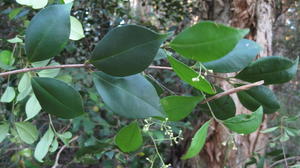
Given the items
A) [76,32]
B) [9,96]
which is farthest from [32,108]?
[76,32]

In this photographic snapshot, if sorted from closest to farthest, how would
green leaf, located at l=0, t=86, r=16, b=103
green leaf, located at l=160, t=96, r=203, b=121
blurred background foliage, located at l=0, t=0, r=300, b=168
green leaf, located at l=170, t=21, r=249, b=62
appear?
green leaf, located at l=170, t=21, r=249, b=62
green leaf, located at l=160, t=96, r=203, b=121
green leaf, located at l=0, t=86, r=16, b=103
blurred background foliage, located at l=0, t=0, r=300, b=168

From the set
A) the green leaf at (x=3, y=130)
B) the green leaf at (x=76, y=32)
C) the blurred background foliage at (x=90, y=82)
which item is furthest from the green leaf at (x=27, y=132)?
the green leaf at (x=76, y=32)

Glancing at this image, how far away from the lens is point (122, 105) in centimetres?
32

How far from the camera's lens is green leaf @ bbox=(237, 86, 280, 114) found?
1.36ft

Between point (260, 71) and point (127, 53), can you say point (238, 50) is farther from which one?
point (127, 53)

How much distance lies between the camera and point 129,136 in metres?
0.40

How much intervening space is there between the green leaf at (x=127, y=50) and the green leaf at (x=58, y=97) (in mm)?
49

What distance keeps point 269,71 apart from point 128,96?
205 mm

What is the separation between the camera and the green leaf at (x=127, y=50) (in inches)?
11.2

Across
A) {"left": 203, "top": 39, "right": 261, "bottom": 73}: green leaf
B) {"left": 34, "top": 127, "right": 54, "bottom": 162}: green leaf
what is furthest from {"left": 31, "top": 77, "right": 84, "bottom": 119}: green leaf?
{"left": 34, "top": 127, "right": 54, "bottom": 162}: green leaf

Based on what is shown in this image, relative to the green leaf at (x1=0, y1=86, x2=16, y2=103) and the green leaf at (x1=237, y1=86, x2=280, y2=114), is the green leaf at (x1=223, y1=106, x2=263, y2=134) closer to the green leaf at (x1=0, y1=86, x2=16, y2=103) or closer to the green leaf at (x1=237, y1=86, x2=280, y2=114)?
the green leaf at (x1=237, y1=86, x2=280, y2=114)

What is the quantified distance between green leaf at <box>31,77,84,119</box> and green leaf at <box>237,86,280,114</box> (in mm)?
237

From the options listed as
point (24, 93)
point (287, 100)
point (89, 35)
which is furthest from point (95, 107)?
point (287, 100)

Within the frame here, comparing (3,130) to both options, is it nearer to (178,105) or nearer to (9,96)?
(9,96)
